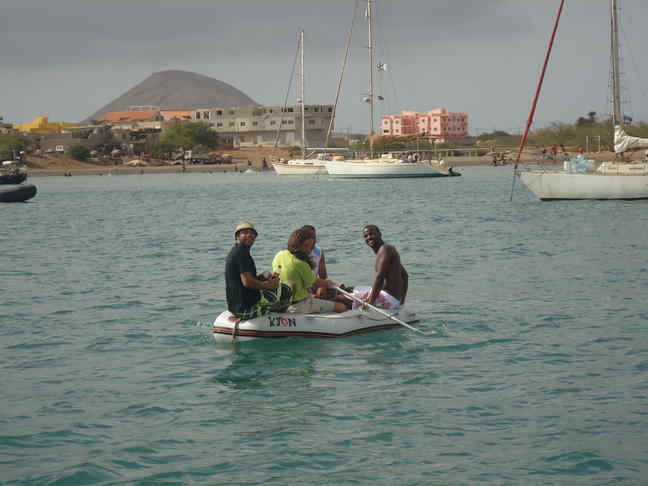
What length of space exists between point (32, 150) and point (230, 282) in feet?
455

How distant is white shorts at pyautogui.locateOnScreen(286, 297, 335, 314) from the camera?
1266 centimetres

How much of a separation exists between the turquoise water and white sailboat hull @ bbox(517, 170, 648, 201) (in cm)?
1847

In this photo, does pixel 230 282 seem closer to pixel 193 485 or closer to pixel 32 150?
pixel 193 485

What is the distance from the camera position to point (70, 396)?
35.7 ft

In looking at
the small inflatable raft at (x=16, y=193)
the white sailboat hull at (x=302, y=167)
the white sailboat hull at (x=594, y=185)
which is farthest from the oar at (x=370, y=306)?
the white sailboat hull at (x=302, y=167)

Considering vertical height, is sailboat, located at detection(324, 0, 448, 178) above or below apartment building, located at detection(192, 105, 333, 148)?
below

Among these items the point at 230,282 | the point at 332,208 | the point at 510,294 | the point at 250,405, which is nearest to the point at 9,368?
the point at 230,282

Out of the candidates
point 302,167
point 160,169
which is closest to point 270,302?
point 302,167

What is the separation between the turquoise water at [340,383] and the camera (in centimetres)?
840

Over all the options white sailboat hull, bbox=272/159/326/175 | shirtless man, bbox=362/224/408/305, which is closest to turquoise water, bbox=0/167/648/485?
shirtless man, bbox=362/224/408/305

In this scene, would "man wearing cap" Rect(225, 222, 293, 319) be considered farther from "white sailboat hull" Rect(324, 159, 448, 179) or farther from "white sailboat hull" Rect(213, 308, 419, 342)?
"white sailboat hull" Rect(324, 159, 448, 179)

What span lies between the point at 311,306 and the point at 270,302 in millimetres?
693

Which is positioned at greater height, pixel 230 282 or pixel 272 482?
pixel 230 282

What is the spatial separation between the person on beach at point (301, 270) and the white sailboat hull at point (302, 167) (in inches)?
3500
